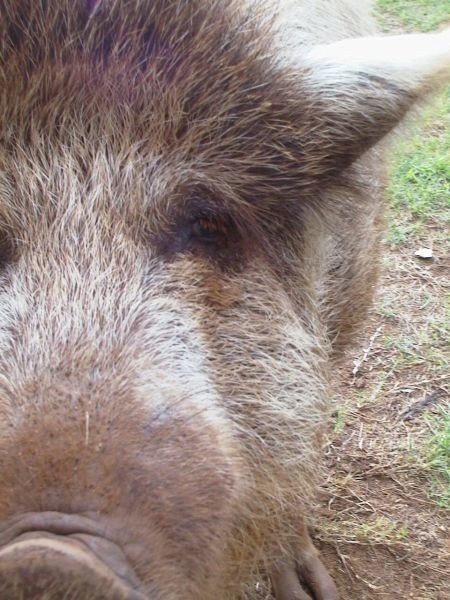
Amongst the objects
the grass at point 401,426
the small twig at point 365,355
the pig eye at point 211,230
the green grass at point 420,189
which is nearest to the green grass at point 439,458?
the grass at point 401,426

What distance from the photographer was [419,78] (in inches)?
81.0

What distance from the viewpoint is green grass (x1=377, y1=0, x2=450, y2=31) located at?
20.7 ft

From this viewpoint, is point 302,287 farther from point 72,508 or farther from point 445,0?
point 445,0

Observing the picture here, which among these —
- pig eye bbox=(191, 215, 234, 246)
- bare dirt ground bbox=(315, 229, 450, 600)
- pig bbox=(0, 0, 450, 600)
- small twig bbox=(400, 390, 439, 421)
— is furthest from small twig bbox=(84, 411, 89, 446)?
small twig bbox=(400, 390, 439, 421)

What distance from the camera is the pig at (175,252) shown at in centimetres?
163

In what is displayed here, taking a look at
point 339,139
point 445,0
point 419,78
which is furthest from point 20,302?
point 445,0

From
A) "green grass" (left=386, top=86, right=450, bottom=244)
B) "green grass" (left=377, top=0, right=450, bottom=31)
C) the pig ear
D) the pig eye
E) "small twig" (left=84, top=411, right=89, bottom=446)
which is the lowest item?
"green grass" (left=386, top=86, right=450, bottom=244)

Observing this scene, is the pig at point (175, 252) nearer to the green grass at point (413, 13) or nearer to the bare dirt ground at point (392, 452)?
the bare dirt ground at point (392, 452)

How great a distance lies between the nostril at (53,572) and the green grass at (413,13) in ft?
17.9

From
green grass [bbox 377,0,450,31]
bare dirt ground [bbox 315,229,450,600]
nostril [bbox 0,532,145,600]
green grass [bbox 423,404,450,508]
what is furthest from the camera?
green grass [bbox 377,0,450,31]

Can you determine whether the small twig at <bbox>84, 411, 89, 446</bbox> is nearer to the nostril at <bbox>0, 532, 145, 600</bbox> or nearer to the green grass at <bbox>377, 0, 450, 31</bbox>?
the nostril at <bbox>0, 532, 145, 600</bbox>

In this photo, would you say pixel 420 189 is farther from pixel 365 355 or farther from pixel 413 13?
pixel 413 13

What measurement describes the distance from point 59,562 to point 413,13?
599 centimetres

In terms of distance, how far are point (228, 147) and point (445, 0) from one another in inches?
210
